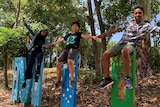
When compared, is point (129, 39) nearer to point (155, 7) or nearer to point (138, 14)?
point (138, 14)

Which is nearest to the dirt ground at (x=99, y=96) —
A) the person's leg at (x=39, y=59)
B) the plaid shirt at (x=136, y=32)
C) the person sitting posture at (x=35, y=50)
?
the person sitting posture at (x=35, y=50)

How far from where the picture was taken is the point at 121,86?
5.39 meters

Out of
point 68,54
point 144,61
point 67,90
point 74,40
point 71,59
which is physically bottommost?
point 67,90

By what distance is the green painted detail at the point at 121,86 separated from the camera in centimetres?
520

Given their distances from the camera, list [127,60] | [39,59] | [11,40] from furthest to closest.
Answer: [11,40]
[39,59]
[127,60]

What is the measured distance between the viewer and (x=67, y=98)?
6512mm

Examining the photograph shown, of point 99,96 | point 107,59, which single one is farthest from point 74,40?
point 99,96

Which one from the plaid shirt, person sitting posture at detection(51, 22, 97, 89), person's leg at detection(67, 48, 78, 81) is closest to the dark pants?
person sitting posture at detection(51, 22, 97, 89)

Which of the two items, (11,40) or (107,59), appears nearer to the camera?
(107,59)

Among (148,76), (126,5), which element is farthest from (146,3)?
(126,5)

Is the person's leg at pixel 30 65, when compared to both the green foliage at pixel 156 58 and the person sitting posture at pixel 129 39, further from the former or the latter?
the green foliage at pixel 156 58

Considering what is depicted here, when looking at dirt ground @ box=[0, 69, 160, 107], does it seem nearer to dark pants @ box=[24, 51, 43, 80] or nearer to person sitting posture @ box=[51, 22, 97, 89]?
dark pants @ box=[24, 51, 43, 80]

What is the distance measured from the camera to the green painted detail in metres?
5.20

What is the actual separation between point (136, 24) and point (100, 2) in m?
7.76
